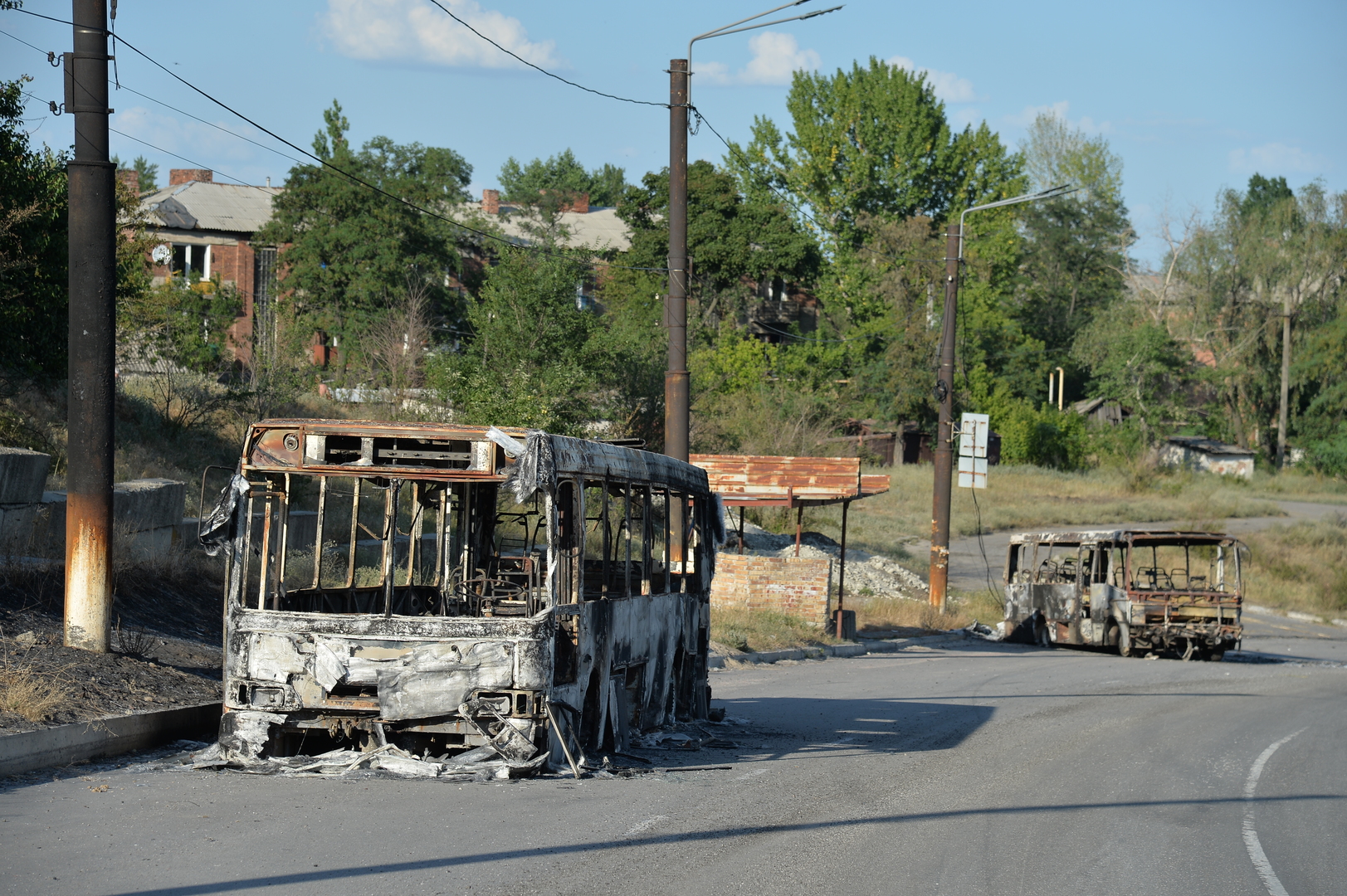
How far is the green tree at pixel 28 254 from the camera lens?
693 inches

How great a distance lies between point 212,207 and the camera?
5681cm

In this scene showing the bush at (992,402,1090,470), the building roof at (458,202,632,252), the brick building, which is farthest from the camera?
the bush at (992,402,1090,470)

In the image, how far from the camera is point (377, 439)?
9.07m

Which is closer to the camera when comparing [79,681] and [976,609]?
[79,681]

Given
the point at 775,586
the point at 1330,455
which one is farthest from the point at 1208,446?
the point at 775,586

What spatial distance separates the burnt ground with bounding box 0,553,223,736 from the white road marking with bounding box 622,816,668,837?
4.30 metres

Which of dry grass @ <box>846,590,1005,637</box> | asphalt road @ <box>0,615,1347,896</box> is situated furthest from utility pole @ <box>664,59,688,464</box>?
dry grass @ <box>846,590,1005,637</box>

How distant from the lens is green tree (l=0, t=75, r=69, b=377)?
1759 centimetres

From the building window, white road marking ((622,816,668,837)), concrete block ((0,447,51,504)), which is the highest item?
the building window

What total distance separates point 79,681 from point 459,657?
3.40 metres

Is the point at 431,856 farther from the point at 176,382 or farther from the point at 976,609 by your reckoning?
the point at 976,609

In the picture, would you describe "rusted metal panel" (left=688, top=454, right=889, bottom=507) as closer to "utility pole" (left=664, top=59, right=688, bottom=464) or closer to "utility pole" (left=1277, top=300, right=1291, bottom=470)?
"utility pole" (left=664, top=59, right=688, bottom=464)

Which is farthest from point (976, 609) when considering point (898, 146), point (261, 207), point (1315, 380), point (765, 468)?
point (1315, 380)

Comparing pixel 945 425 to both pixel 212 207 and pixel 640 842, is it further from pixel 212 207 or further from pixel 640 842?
pixel 212 207
